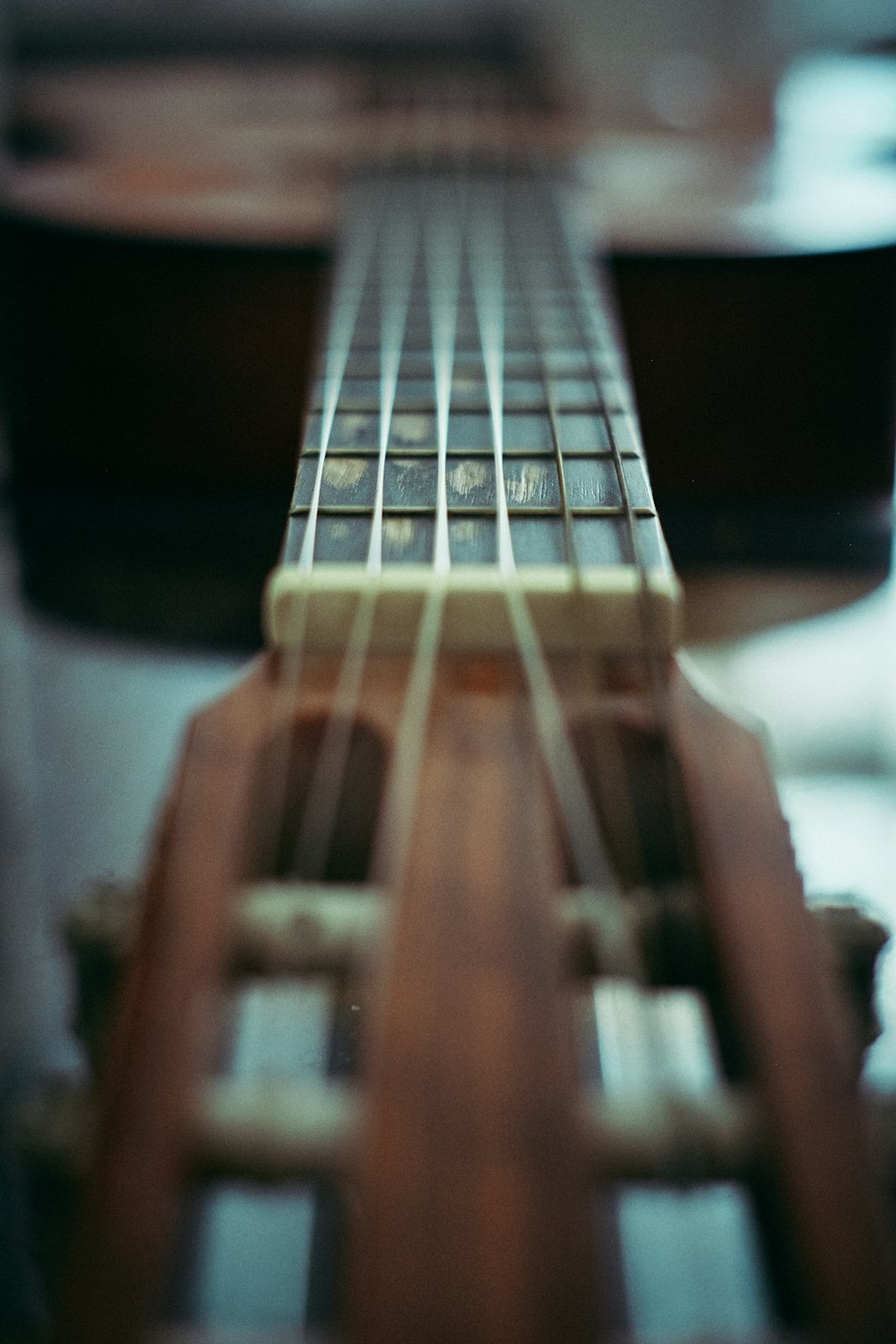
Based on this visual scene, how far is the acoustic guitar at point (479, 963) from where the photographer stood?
28cm

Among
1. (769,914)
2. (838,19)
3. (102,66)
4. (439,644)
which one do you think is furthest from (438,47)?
(769,914)

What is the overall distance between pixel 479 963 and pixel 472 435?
1.48 ft

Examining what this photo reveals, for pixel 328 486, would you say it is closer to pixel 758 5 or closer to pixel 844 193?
pixel 844 193

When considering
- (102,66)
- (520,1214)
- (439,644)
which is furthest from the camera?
(102,66)

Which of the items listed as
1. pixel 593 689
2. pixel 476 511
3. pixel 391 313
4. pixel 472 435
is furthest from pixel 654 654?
pixel 391 313

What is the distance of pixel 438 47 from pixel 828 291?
60.5 inches

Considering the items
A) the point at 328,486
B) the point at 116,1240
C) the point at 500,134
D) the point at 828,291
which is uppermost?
the point at 500,134

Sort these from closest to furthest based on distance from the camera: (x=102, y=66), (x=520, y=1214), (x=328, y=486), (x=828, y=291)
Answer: (x=520, y=1214), (x=328, y=486), (x=828, y=291), (x=102, y=66)

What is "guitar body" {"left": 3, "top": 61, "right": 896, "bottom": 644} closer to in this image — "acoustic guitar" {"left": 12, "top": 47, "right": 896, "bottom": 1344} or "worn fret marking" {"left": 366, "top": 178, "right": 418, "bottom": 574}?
"worn fret marking" {"left": 366, "top": 178, "right": 418, "bottom": 574}

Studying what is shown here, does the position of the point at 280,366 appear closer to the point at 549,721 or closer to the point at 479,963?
the point at 549,721

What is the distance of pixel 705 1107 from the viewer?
1.03 ft

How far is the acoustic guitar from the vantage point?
10.9 inches

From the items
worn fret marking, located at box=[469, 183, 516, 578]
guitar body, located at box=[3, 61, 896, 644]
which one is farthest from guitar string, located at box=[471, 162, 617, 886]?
guitar body, located at box=[3, 61, 896, 644]

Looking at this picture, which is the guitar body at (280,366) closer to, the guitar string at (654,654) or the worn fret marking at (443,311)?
the worn fret marking at (443,311)
